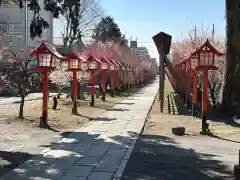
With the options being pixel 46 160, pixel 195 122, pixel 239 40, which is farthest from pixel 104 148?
pixel 239 40

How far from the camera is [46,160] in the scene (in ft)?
28.1

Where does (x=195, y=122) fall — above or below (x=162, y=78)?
below

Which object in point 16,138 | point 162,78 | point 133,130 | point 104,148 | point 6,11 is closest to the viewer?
point 104,148

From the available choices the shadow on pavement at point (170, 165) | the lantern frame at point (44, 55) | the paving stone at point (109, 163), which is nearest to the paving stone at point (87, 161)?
the paving stone at point (109, 163)

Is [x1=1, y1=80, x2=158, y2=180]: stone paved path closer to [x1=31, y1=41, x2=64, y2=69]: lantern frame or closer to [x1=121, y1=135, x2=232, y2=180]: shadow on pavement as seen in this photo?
[x1=121, y1=135, x2=232, y2=180]: shadow on pavement

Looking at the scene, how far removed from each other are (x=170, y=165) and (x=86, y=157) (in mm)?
1799

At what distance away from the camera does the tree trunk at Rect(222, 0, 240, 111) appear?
16672 mm

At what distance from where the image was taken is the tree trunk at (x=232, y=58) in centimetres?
1667

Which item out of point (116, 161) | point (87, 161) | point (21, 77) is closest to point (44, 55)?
point (21, 77)

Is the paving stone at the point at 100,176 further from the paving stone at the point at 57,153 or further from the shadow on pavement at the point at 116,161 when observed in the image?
the paving stone at the point at 57,153

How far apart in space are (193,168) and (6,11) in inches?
1753

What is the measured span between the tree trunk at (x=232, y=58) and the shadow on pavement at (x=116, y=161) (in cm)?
701

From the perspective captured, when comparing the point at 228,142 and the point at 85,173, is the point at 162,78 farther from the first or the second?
the point at 85,173

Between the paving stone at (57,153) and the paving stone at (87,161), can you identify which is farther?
the paving stone at (57,153)
